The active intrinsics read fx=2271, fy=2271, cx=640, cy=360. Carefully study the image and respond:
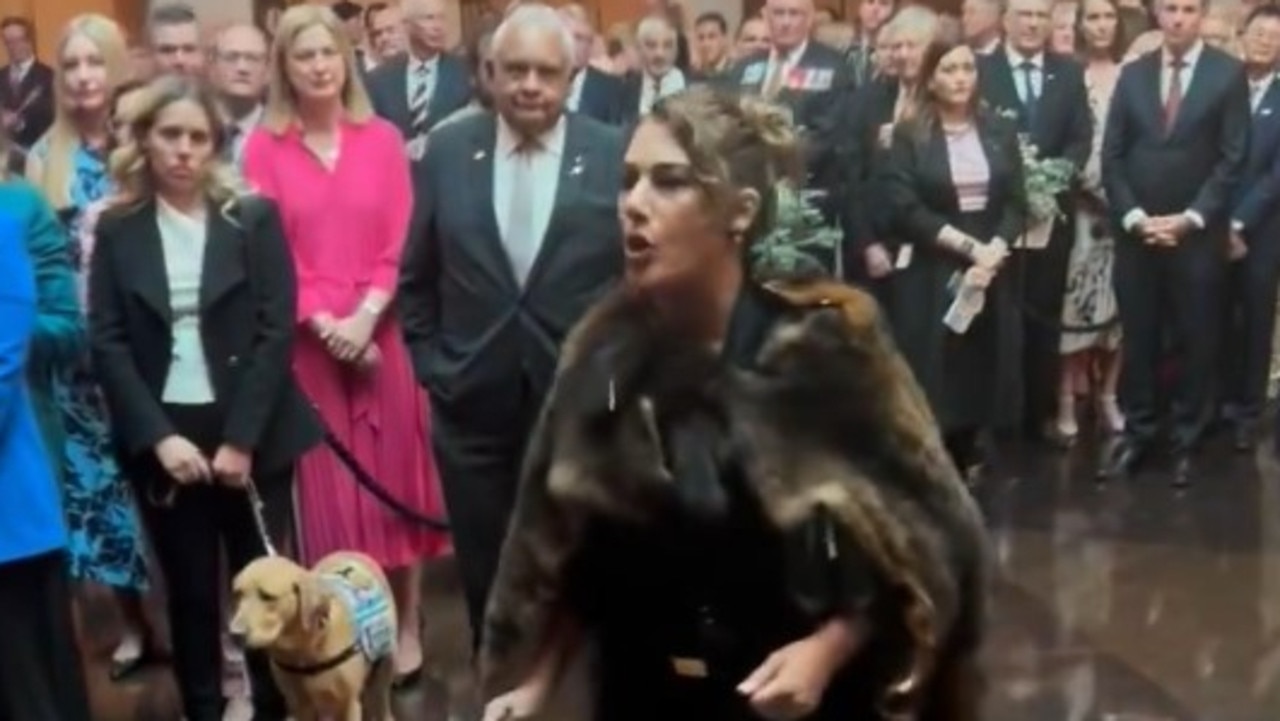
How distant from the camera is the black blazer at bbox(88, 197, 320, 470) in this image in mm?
5367

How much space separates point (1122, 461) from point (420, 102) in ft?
A: 10.3

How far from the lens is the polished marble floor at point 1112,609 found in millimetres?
6086

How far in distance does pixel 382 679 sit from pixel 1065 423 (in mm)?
4771

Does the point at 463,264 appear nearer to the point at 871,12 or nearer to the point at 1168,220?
the point at 1168,220

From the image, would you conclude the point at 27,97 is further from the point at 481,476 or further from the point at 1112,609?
the point at 481,476

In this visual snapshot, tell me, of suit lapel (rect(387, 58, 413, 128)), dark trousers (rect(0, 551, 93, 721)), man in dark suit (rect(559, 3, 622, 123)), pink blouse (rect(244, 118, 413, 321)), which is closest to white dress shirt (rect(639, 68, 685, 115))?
man in dark suit (rect(559, 3, 622, 123))

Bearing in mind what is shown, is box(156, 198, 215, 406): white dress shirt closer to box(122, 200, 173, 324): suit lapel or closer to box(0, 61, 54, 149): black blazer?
box(122, 200, 173, 324): suit lapel

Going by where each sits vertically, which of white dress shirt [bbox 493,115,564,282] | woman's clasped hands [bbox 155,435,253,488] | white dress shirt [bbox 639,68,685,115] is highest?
white dress shirt [bbox 493,115,564,282]

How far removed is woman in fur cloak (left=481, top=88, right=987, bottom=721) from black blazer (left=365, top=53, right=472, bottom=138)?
619 cm

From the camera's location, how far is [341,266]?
5965mm

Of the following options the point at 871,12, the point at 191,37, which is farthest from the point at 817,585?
the point at 871,12

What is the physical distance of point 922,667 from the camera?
106 inches

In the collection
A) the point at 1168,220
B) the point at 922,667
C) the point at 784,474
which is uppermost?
the point at 784,474

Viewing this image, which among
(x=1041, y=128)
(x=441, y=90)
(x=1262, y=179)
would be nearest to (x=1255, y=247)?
(x=1262, y=179)
